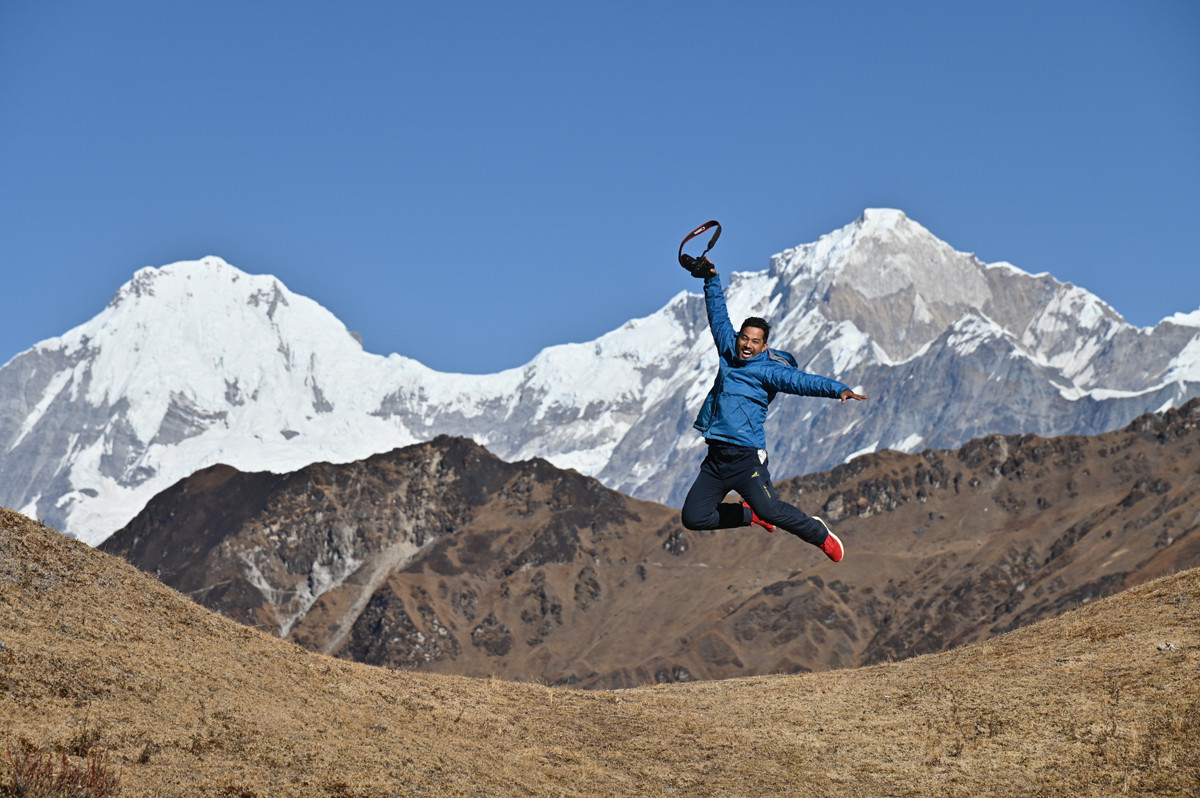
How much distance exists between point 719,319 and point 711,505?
2.79m

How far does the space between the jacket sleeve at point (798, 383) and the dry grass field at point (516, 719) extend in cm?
715

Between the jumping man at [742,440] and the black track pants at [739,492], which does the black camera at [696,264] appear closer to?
the jumping man at [742,440]

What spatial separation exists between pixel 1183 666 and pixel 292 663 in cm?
1776

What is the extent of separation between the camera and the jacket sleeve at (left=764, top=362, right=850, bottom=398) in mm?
18156

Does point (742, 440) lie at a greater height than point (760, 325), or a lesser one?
lesser

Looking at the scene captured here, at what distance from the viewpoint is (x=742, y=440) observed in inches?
762

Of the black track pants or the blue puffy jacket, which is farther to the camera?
the blue puffy jacket

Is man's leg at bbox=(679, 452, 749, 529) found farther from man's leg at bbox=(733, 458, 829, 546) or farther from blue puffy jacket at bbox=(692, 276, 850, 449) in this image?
blue puffy jacket at bbox=(692, 276, 850, 449)

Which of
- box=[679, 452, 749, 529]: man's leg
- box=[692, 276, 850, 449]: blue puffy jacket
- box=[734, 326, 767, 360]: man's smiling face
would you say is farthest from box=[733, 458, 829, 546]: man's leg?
box=[734, 326, 767, 360]: man's smiling face

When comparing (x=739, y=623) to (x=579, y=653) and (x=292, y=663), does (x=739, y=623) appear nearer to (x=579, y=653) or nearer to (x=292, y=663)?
(x=579, y=653)

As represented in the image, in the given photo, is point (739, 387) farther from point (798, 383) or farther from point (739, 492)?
point (739, 492)

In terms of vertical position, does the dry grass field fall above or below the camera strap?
below

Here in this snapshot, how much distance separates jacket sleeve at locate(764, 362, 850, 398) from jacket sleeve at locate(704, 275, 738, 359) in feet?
2.43

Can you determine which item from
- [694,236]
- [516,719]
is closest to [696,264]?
[694,236]
